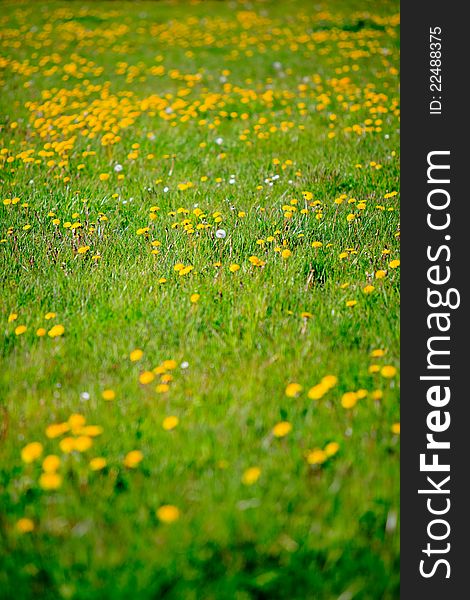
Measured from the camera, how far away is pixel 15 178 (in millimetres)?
4797

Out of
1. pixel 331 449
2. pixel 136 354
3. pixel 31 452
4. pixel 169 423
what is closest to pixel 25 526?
pixel 31 452

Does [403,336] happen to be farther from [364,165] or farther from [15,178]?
[15,178]

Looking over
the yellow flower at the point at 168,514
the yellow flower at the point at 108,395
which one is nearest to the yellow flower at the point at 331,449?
the yellow flower at the point at 168,514

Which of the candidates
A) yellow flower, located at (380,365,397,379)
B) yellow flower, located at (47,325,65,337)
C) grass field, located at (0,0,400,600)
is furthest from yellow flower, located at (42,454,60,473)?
yellow flower, located at (380,365,397,379)

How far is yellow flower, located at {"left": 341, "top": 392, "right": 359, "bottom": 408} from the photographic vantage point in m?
2.21

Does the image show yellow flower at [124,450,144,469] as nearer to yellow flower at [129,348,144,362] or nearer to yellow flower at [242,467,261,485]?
yellow flower at [242,467,261,485]

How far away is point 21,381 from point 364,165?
11.3 feet

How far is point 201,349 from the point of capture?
2725 millimetres

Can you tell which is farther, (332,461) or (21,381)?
(21,381)

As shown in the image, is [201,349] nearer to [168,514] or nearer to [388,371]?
[388,371]

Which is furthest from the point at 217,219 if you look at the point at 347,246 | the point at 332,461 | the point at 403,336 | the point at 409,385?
the point at 332,461

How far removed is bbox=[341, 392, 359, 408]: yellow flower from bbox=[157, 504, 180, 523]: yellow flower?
31.6 inches

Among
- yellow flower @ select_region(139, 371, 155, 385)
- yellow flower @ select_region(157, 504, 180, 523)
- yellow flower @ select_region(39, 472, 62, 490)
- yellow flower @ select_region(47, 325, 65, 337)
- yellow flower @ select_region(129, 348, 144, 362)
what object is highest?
yellow flower @ select_region(47, 325, 65, 337)

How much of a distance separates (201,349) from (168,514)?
40.6 inches
